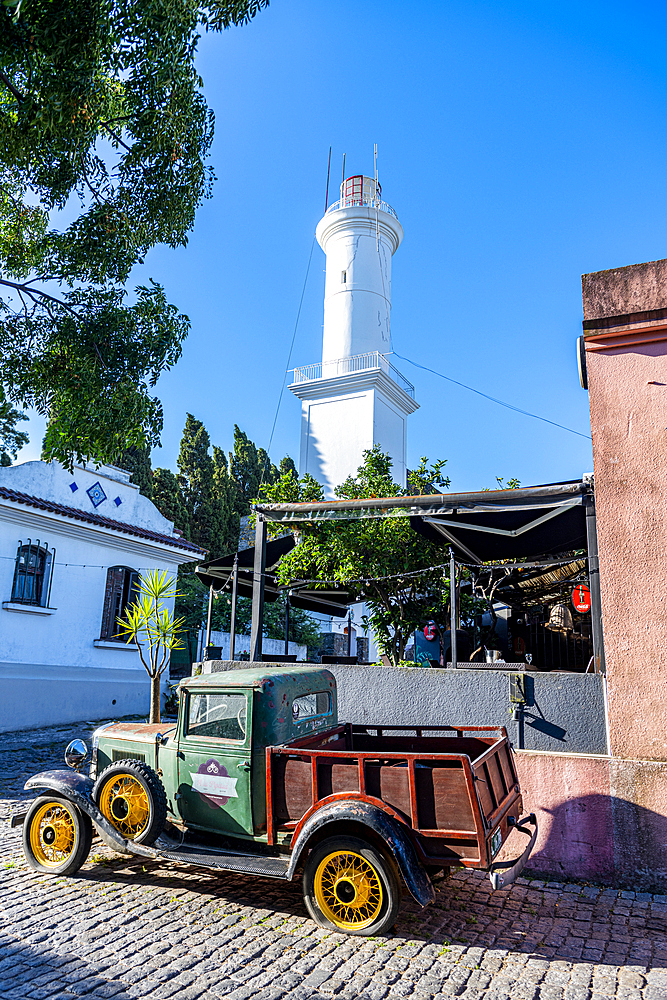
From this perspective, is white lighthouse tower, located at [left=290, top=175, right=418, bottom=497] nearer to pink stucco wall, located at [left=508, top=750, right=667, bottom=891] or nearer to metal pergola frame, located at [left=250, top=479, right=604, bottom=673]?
metal pergola frame, located at [left=250, top=479, right=604, bottom=673]

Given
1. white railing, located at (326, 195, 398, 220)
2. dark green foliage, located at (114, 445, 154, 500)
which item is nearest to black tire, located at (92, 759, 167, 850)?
dark green foliage, located at (114, 445, 154, 500)

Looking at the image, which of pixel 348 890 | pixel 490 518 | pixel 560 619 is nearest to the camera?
pixel 348 890

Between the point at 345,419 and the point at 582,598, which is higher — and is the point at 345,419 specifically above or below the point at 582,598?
above

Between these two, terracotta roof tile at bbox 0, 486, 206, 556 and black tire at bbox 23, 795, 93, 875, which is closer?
black tire at bbox 23, 795, 93, 875

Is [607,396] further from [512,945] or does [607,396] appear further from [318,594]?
[318,594]

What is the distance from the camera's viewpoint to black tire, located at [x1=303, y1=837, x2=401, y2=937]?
173 inches

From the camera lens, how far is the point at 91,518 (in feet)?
50.6

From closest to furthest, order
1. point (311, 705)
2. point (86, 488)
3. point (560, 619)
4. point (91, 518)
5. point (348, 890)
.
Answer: point (348, 890), point (311, 705), point (560, 619), point (91, 518), point (86, 488)

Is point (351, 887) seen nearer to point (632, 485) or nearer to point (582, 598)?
point (632, 485)

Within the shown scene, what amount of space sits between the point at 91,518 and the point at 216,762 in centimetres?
1137

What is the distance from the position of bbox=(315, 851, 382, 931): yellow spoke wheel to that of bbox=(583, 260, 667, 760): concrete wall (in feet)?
9.23

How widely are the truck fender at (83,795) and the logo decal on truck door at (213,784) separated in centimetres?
55

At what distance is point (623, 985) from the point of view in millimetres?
3955

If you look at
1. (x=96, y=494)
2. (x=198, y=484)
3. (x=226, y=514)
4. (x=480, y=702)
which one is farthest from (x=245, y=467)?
(x=480, y=702)
